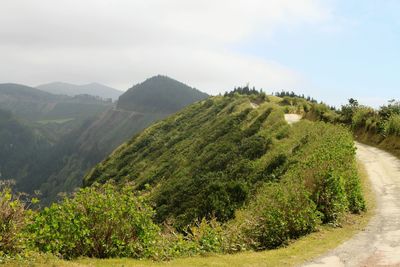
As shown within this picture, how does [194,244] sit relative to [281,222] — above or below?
below

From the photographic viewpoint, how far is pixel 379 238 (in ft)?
49.8

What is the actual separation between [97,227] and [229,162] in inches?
1314

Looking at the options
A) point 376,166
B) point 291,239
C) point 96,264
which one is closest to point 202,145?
point 376,166

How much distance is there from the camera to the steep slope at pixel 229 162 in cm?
A: 2417

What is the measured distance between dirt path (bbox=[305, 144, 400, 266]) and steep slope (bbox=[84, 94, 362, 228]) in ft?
5.71

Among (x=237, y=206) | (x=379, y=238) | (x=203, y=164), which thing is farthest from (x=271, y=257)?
(x=203, y=164)

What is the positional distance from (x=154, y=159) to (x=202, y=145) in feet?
60.7

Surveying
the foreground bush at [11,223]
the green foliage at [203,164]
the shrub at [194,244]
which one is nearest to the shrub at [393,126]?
the green foliage at [203,164]

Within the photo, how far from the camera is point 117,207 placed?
1372 cm

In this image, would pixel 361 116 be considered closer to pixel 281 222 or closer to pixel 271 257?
pixel 281 222

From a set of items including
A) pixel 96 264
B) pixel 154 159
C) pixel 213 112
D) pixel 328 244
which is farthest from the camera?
pixel 213 112

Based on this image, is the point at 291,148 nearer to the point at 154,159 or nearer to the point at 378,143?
the point at 378,143

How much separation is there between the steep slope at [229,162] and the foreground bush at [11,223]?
438 inches

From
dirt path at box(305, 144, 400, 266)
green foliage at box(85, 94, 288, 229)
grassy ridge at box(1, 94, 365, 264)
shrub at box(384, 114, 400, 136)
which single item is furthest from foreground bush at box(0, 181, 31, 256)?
shrub at box(384, 114, 400, 136)
